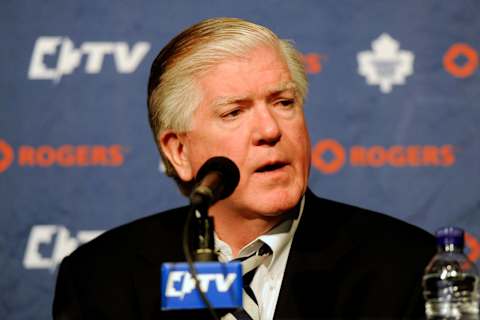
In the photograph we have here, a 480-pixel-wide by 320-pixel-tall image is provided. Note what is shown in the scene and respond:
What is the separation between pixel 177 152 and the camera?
2445mm

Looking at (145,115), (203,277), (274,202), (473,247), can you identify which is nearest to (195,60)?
(274,202)

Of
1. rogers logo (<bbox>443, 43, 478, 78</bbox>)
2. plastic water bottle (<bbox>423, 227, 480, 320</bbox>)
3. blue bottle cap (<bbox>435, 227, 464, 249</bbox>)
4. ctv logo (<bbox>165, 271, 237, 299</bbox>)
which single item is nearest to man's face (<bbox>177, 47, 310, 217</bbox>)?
plastic water bottle (<bbox>423, 227, 480, 320</bbox>)

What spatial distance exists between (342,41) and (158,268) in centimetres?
108

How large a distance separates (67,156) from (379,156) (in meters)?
1.07

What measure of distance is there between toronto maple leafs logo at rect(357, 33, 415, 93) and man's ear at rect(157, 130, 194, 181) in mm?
784

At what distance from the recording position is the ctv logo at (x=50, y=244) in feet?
9.37

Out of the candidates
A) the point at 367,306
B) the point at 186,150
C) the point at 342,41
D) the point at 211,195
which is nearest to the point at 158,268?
the point at 186,150

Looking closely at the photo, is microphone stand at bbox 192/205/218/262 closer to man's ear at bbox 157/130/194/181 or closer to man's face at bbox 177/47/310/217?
man's face at bbox 177/47/310/217

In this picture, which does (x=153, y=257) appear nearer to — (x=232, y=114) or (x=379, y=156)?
(x=232, y=114)

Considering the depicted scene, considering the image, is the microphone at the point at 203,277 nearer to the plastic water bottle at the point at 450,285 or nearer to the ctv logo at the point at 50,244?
the plastic water bottle at the point at 450,285

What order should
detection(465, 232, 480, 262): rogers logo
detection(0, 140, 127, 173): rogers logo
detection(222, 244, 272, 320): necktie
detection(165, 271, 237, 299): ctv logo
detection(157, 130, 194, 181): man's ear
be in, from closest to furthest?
detection(165, 271, 237, 299): ctv logo, detection(222, 244, 272, 320): necktie, detection(157, 130, 194, 181): man's ear, detection(465, 232, 480, 262): rogers logo, detection(0, 140, 127, 173): rogers logo

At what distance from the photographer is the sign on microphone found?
5.05 feet

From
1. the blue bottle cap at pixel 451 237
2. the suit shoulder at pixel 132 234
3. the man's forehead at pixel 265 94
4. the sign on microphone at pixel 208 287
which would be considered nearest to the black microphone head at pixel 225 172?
the sign on microphone at pixel 208 287

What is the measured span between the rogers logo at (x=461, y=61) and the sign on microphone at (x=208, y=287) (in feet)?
5.14
